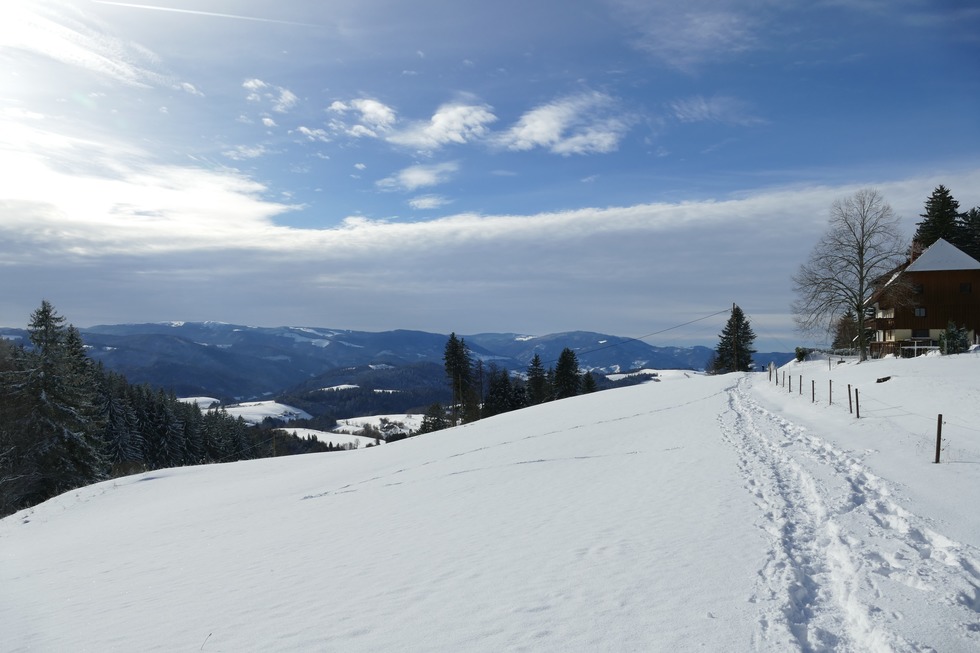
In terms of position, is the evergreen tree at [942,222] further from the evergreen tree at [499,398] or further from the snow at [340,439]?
the snow at [340,439]

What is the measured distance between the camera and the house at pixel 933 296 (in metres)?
42.4

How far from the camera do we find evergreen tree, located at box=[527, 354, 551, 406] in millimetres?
68438

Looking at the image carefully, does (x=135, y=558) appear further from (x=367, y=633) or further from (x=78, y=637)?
(x=367, y=633)

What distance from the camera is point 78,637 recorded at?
664 cm

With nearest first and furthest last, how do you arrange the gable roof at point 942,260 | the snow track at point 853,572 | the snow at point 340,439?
the snow track at point 853,572 < the gable roof at point 942,260 < the snow at point 340,439

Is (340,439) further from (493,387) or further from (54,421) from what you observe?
(54,421)

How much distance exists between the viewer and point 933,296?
43.6 m

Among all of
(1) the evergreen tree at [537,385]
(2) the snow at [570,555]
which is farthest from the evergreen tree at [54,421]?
(1) the evergreen tree at [537,385]

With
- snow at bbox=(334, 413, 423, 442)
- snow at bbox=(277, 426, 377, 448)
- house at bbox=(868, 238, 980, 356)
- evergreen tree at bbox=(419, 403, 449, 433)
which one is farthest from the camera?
snow at bbox=(334, 413, 423, 442)

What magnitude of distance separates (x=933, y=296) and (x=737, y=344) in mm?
28831

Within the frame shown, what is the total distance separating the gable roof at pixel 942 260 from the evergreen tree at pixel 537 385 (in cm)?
3935

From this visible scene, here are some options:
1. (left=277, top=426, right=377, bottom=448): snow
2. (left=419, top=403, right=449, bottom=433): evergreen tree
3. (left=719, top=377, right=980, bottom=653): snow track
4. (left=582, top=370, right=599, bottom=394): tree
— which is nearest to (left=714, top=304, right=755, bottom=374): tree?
(left=582, top=370, right=599, bottom=394): tree

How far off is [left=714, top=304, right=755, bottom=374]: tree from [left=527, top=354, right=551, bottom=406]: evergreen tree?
24.7 meters

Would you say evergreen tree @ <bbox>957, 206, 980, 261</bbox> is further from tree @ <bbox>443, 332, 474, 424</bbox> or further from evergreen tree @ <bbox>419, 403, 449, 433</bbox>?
evergreen tree @ <bbox>419, 403, 449, 433</bbox>
